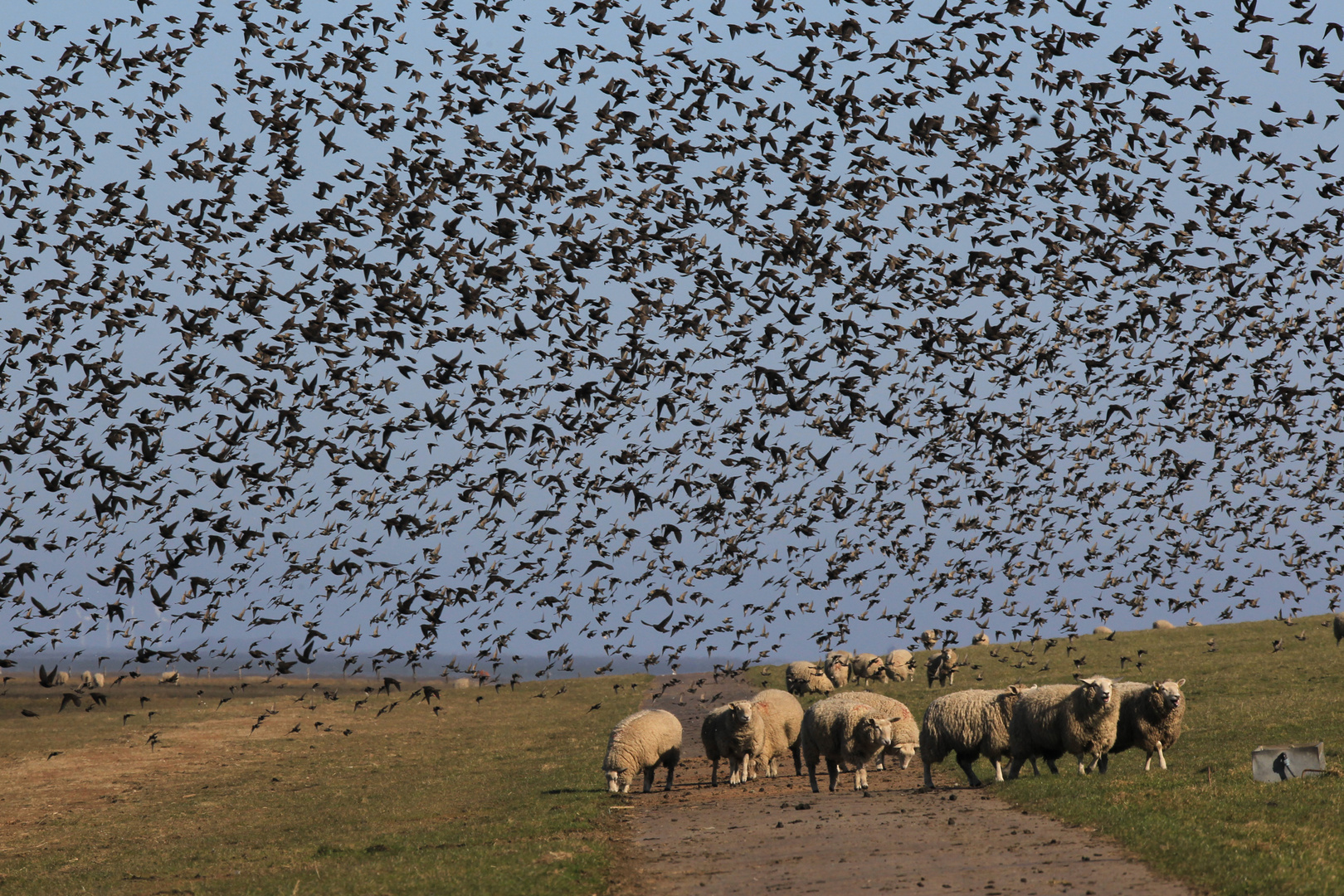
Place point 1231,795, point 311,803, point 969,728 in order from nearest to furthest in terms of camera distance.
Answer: point 1231,795 → point 969,728 → point 311,803

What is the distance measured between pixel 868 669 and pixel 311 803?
101ft

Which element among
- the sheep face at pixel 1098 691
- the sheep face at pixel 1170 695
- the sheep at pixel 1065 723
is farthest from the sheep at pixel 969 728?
the sheep face at pixel 1170 695

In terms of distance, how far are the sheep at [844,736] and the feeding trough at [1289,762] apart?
22.8 feet

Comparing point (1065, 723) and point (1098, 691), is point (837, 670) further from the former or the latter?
point (1098, 691)

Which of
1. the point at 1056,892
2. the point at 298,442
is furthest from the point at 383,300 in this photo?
the point at 1056,892

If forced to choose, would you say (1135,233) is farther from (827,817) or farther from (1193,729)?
(827,817)

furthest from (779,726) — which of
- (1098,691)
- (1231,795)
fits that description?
(1231,795)

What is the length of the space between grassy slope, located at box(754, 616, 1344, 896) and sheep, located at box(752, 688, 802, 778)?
4.03 metres

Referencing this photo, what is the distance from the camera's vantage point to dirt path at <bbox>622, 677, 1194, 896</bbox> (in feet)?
41.9

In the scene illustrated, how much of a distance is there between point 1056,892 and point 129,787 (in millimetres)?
29260

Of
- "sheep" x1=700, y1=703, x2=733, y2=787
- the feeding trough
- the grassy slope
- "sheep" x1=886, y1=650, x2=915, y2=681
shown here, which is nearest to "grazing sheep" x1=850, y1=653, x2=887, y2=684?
"sheep" x1=886, y1=650, x2=915, y2=681

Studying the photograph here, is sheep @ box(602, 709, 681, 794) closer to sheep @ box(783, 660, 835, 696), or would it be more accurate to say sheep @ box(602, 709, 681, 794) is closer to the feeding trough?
the feeding trough

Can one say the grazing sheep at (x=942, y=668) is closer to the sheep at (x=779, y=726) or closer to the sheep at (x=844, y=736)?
the sheep at (x=779, y=726)

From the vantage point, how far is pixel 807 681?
47.5 m
